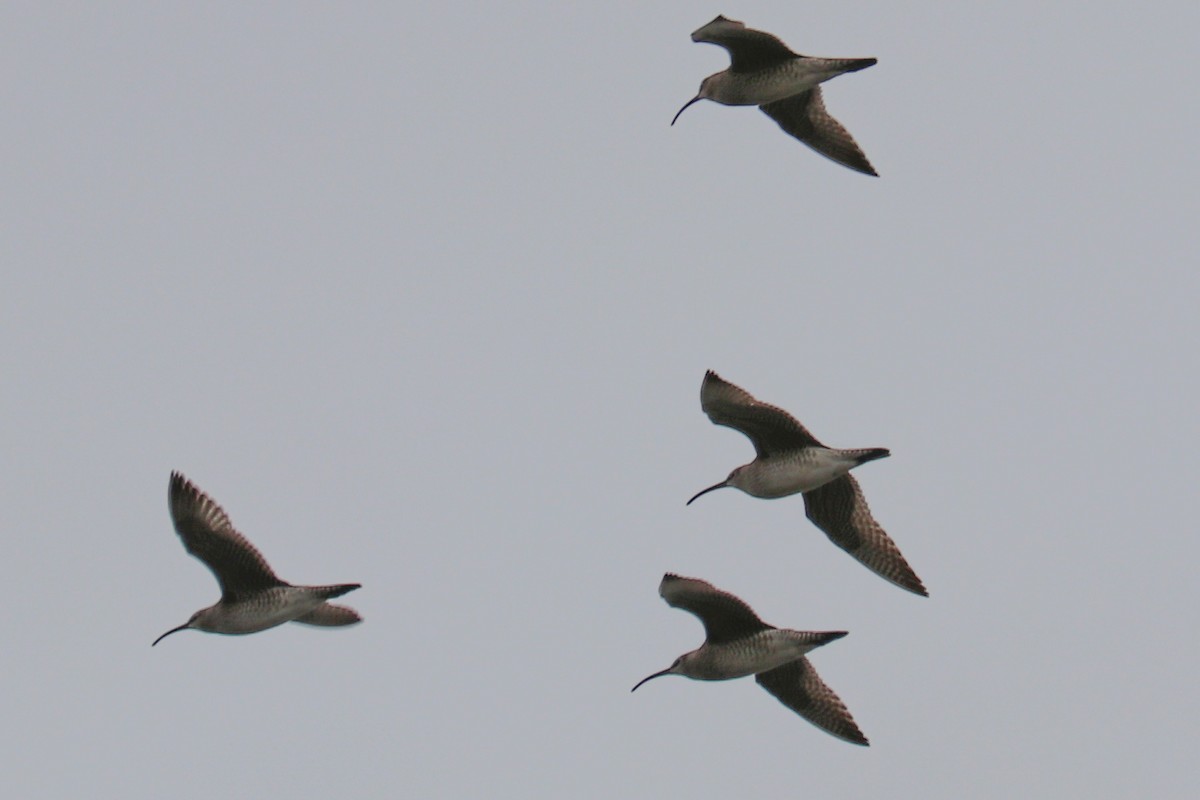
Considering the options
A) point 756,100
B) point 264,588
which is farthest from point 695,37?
point 264,588

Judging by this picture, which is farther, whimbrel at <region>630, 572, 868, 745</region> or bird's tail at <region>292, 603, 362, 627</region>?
bird's tail at <region>292, 603, 362, 627</region>

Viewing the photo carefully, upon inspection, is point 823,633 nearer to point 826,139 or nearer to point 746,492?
point 746,492

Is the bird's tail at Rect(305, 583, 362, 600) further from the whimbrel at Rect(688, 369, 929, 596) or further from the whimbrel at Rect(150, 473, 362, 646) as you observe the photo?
the whimbrel at Rect(688, 369, 929, 596)

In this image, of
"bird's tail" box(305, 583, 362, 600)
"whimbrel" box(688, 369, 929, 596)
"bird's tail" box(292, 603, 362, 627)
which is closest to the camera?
"bird's tail" box(305, 583, 362, 600)

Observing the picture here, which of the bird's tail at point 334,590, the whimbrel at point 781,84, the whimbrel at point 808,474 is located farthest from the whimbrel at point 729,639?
the whimbrel at point 781,84

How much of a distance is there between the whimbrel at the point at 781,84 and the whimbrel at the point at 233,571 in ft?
20.9

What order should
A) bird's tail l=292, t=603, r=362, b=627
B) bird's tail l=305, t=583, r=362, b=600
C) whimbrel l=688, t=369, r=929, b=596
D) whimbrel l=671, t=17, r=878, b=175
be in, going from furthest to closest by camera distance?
1. bird's tail l=292, t=603, r=362, b=627
2. whimbrel l=671, t=17, r=878, b=175
3. whimbrel l=688, t=369, r=929, b=596
4. bird's tail l=305, t=583, r=362, b=600

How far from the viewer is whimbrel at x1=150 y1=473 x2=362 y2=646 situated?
20.6 metres

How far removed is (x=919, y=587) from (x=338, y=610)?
600cm

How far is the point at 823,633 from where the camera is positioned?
66.5ft

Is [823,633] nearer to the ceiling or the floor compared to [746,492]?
nearer to the floor

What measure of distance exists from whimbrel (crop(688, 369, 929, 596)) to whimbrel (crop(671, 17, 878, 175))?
3.31 meters

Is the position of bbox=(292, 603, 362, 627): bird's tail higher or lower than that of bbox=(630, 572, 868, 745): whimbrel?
higher

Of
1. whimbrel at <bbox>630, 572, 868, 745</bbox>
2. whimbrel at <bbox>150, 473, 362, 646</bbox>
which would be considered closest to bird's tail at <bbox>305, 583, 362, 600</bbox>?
whimbrel at <bbox>150, 473, 362, 646</bbox>
